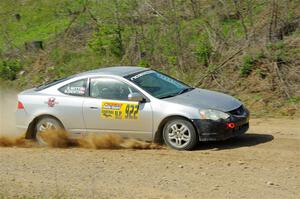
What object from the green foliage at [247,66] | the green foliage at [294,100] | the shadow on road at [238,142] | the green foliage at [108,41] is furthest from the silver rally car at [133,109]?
the green foliage at [108,41]

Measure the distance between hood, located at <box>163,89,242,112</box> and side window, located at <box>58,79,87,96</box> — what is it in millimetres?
1664

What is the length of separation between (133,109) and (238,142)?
1.98 m

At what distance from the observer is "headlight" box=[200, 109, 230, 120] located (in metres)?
11.0

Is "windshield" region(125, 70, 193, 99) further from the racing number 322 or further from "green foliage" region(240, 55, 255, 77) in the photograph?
"green foliage" region(240, 55, 255, 77)

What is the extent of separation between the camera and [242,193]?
8391 millimetres

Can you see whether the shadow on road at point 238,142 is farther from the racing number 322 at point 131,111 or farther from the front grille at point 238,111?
the racing number 322 at point 131,111

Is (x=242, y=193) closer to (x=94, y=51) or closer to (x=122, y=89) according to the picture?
(x=122, y=89)

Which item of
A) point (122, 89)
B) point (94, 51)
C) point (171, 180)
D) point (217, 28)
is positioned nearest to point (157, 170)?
point (171, 180)

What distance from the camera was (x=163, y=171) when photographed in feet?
32.1

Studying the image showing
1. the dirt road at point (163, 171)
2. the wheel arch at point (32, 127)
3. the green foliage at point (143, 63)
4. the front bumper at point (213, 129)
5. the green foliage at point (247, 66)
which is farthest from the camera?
the green foliage at point (143, 63)

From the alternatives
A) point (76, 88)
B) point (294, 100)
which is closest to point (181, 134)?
point (76, 88)

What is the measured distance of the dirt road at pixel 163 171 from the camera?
28.5 feet

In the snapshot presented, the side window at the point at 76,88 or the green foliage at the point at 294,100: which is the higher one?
the side window at the point at 76,88

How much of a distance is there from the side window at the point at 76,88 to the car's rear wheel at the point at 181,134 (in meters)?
1.83
